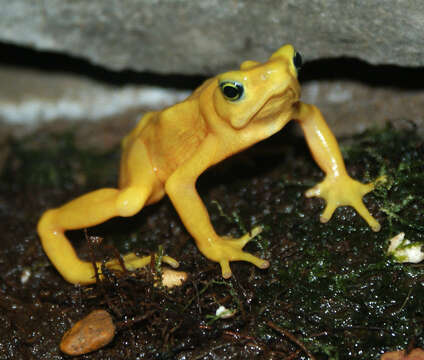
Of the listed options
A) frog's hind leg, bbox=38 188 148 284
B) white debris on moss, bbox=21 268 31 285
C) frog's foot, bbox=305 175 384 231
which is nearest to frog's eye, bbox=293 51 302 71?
frog's foot, bbox=305 175 384 231

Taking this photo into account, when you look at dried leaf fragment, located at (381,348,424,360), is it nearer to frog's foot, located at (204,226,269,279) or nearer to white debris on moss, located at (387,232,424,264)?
white debris on moss, located at (387,232,424,264)

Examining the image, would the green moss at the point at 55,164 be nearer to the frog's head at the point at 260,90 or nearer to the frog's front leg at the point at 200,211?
the frog's front leg at the point at 200,211

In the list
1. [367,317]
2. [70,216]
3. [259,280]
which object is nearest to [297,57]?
[259,280]

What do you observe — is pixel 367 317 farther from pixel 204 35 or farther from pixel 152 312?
pixel 204 35

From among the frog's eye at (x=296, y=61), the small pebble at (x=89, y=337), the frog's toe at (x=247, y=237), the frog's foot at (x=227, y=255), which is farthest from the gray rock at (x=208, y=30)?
the small pebble at (x=89, y=337)

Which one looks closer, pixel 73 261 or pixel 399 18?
pixel 399 18

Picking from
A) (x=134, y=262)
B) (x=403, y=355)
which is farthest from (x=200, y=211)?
(x=403, y=355)
